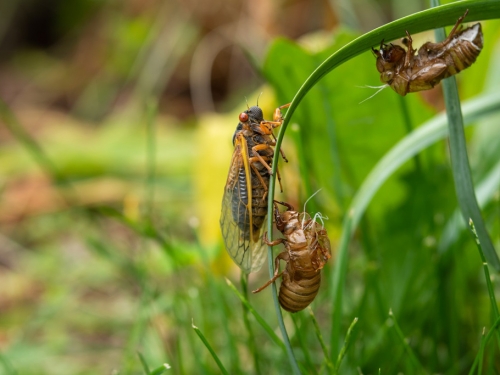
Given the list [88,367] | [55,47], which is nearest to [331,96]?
[88,367]

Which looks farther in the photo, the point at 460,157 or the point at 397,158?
the point at 397,158

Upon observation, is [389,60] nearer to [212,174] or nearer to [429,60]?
[429,60]

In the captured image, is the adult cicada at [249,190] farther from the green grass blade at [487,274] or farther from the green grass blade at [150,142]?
the green grass blade at [150,142]

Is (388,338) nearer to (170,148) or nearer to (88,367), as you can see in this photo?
(88,367)

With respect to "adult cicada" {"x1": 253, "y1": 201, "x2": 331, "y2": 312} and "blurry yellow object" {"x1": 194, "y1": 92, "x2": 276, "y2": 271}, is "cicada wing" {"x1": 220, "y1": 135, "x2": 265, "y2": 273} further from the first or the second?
"blurry yellow object" {"x1": 194, "y1": 92, "x2": 276, "y2": 271}

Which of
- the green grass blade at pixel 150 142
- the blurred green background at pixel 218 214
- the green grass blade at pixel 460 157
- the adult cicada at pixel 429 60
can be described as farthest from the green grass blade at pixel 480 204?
the green grass blade at pixel 150 142

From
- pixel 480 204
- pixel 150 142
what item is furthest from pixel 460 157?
pixel 150 142

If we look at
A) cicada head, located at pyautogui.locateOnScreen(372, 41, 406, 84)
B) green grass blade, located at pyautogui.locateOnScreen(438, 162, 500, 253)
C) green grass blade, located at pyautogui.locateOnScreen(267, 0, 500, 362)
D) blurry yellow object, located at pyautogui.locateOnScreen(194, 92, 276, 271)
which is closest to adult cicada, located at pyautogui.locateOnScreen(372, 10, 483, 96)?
cicada head, located at pyautogui.locateOnScreen(372, 41, 406, 84)
